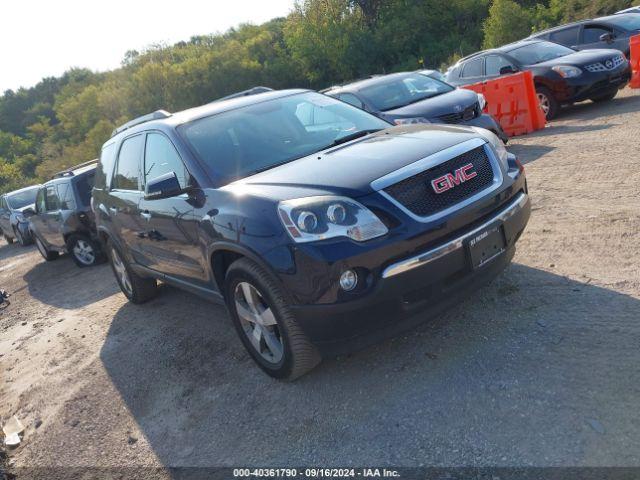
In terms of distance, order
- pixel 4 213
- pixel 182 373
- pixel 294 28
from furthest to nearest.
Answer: pixel 294 28 → pixel 4 213 → pixel 182 373

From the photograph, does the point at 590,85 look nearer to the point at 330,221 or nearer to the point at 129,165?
the point at 129,165

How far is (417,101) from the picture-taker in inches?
362

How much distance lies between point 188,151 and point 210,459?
213 cm

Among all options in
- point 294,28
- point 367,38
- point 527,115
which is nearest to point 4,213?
point 527,115

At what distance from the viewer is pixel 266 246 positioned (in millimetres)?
3256

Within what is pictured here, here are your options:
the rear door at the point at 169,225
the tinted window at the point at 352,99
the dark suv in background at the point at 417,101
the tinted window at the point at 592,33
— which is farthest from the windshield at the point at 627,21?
the rear door at the point at 169,225

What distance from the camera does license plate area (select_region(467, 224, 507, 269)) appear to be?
10.9 feet

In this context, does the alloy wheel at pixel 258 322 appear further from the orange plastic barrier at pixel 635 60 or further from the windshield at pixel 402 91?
the orange plastic barrier at pixel 635 60

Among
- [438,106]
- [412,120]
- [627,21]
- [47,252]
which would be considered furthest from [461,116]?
[47,252]

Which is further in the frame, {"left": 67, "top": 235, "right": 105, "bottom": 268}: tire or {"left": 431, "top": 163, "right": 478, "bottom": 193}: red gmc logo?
{"left": 67, "top": 235, "right": 105, "bottom": 268}: tire

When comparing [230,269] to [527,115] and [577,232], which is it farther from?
[527,115]

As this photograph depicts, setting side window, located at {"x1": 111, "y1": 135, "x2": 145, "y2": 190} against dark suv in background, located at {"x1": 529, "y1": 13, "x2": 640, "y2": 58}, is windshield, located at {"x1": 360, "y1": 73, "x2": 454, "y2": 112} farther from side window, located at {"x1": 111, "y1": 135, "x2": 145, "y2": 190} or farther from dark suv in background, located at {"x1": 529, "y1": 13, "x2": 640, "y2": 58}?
dark suv in background, located at {"x1": 529, "y1": 13, "x2": 640, "y2": 58}

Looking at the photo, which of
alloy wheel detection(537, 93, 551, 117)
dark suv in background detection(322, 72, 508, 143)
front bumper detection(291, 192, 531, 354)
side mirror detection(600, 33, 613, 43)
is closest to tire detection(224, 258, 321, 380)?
front bumper detection(291, 192, 531, 354)

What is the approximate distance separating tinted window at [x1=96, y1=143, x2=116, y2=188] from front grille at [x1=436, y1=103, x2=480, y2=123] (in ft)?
15.6
